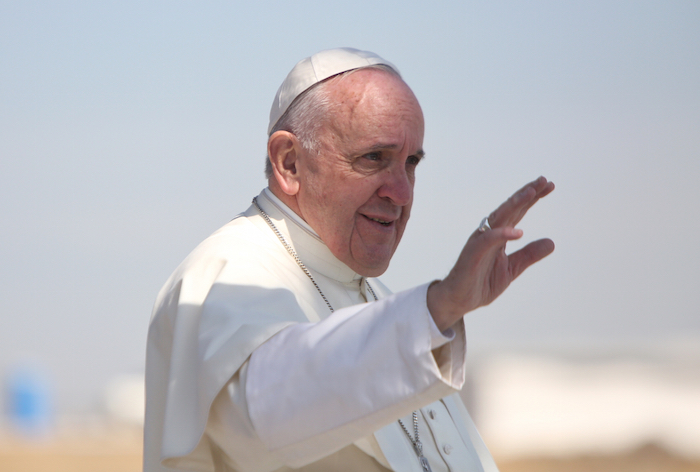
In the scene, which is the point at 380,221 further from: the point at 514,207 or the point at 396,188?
the point at 514,207

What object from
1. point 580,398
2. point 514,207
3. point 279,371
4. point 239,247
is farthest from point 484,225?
point 580,398

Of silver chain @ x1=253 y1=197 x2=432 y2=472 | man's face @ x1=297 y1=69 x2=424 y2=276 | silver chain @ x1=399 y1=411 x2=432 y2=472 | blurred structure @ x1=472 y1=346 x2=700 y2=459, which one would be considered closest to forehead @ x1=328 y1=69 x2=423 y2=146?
man's face @ x1=297 y1=69 x2=424 y2=276

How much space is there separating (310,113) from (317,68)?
0.72 ft

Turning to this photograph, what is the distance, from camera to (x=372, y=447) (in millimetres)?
2770

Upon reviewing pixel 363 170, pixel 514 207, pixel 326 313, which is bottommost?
pixel 514 207

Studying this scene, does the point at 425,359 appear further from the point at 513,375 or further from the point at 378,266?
the point at 513,375

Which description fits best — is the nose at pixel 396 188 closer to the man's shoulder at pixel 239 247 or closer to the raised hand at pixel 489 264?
the man's shoulder at pixel 239 247

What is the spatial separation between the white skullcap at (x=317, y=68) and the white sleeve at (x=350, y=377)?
60.5 inches

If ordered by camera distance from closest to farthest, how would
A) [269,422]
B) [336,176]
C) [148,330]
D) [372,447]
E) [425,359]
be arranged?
[425,359]
[269,422]
[372,447]
[148,330]
[336,176]

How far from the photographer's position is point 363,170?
10.8 feet

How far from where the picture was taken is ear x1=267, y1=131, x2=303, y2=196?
3.44 m

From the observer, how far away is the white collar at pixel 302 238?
135 inches

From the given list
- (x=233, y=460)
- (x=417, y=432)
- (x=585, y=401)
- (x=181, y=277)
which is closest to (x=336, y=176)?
(x=181, y=277)

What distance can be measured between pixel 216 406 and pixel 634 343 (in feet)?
148
